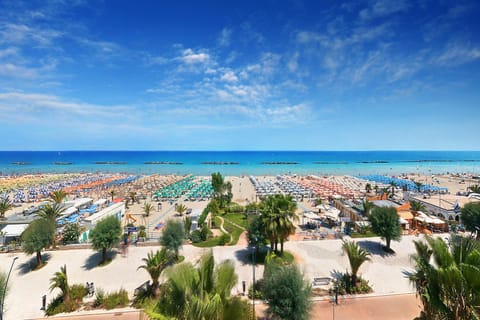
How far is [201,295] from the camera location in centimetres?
413

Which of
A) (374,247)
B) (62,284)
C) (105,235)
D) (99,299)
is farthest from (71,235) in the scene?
(374,247)

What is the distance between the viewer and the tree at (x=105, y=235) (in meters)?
14.8

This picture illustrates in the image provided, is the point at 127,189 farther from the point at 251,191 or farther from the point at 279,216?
the point at 279,216

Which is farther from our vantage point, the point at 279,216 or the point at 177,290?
the point at 279,216

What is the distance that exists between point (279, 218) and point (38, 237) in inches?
610

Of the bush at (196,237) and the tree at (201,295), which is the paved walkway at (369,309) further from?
the bush at (196,237)

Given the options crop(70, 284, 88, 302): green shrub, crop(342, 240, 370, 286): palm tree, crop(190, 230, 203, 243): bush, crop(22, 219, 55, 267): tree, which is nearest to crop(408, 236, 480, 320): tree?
crop(342, 240, 370, 286): palm tree

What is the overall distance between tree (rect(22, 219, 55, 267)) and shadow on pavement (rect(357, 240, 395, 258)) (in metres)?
22.4

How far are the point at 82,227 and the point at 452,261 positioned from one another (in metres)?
25.2

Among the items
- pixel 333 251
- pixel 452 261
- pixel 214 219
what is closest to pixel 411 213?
pixel 333 251

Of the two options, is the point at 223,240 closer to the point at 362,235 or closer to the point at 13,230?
the point at 362,235

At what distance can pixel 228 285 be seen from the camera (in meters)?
4.50

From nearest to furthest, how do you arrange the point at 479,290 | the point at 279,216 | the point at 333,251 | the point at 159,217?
the point at 479,290
the point at 279,216
the point at 333,251
the point at 159,217

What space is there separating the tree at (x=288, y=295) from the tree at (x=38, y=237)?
48.0 feet
